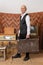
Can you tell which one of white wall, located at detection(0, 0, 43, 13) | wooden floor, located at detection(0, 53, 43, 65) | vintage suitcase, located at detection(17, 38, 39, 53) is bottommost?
wooden floor, located at detection(0, 53, 43, 65)

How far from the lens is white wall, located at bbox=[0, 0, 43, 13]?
4.95m

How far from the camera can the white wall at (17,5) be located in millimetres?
4945

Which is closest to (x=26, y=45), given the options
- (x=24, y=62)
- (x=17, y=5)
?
(x=24, y=62)

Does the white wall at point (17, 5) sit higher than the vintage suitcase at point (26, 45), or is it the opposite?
the white wall at point (17, 5)

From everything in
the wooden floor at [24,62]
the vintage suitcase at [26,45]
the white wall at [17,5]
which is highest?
the white wall at [17,5]

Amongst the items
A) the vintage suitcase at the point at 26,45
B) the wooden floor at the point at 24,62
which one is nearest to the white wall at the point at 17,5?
the vintage suitcase at the point at 26,45

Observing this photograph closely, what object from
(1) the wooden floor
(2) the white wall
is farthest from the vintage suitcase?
(2) the white wall

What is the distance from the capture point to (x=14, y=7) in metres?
5.00

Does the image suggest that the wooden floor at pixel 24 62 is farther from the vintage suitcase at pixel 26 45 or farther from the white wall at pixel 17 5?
the white wall at pixel 17 5

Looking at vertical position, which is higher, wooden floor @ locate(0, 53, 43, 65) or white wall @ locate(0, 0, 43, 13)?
white wall @ locate(0, 0, 43, 13)

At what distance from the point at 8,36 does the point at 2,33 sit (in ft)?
0.86

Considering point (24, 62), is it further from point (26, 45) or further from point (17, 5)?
point (17, 5)

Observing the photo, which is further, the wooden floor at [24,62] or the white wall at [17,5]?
the white wall at [17,5]

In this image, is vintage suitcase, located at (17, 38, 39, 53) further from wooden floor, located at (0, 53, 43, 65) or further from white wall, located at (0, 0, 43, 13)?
white wall, located at (0, 0, 43, 13)
